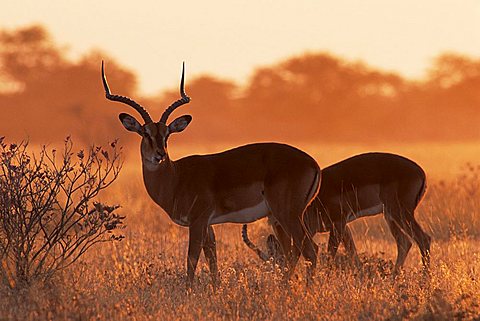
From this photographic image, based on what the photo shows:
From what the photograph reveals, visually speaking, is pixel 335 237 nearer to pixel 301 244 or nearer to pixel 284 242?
pixel 284 242

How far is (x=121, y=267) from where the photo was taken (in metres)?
10.5

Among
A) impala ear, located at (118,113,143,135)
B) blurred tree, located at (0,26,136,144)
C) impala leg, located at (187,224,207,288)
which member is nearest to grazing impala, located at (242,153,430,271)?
impala leg, located at (187,224,207,288)

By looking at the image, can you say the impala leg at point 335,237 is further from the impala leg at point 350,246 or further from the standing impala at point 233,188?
the standing impala at point 233,188

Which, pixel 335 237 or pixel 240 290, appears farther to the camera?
pixel 335 237

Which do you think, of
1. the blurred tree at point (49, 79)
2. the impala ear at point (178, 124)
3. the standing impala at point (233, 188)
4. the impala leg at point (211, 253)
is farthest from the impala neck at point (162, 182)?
the blurred tree at point (49, 79)

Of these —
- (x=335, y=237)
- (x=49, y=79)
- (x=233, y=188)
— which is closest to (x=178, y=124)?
(x=233, y=188)

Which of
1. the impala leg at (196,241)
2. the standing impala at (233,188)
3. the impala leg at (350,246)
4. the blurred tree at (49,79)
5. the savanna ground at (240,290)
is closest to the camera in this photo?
the savanna ground at (240,290)

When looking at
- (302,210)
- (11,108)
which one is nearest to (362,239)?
(302,210)

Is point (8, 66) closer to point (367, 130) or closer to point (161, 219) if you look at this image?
point (367, 130)

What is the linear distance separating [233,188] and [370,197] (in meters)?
1.90

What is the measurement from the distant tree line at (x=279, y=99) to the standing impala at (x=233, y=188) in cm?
3957

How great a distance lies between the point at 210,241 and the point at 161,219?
211 inches

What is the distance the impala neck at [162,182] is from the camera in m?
10.2

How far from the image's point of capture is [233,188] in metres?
10.1
